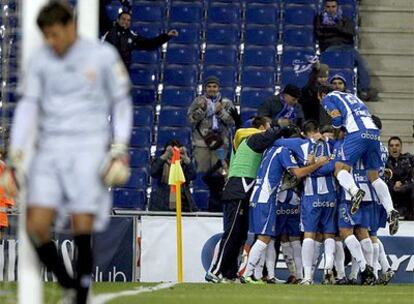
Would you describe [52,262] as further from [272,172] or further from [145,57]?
[145,57]

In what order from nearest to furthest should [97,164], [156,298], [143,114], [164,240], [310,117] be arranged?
1. [97,164]
2. [156,298]
3. [164,240]
4. [310,117]
5. [143,114]

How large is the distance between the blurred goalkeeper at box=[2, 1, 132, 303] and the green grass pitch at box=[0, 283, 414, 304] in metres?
2.74

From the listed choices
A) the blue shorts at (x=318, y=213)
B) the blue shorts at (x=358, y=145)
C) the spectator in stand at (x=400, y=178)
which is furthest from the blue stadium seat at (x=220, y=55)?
the blue shorts at (x=358, y=145)

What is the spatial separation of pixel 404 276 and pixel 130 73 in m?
6.70

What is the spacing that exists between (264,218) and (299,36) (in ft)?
26.1

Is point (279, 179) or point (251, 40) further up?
point (251, 40)

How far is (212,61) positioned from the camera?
24328 mm

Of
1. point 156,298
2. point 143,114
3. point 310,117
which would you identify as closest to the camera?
point 156,298

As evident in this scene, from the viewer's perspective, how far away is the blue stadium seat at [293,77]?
2333cm

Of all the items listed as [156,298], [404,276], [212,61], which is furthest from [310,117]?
[156,298]

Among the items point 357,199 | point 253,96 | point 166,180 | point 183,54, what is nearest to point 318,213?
point 357,199

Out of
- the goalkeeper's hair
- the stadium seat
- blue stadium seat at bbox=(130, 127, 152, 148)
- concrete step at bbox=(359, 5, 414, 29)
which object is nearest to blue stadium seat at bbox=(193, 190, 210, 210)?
blue stadium seat at bbox=(130, 127, 152, 148)

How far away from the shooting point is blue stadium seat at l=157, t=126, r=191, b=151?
22.6 metres

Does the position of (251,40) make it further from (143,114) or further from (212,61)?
(143,114)
